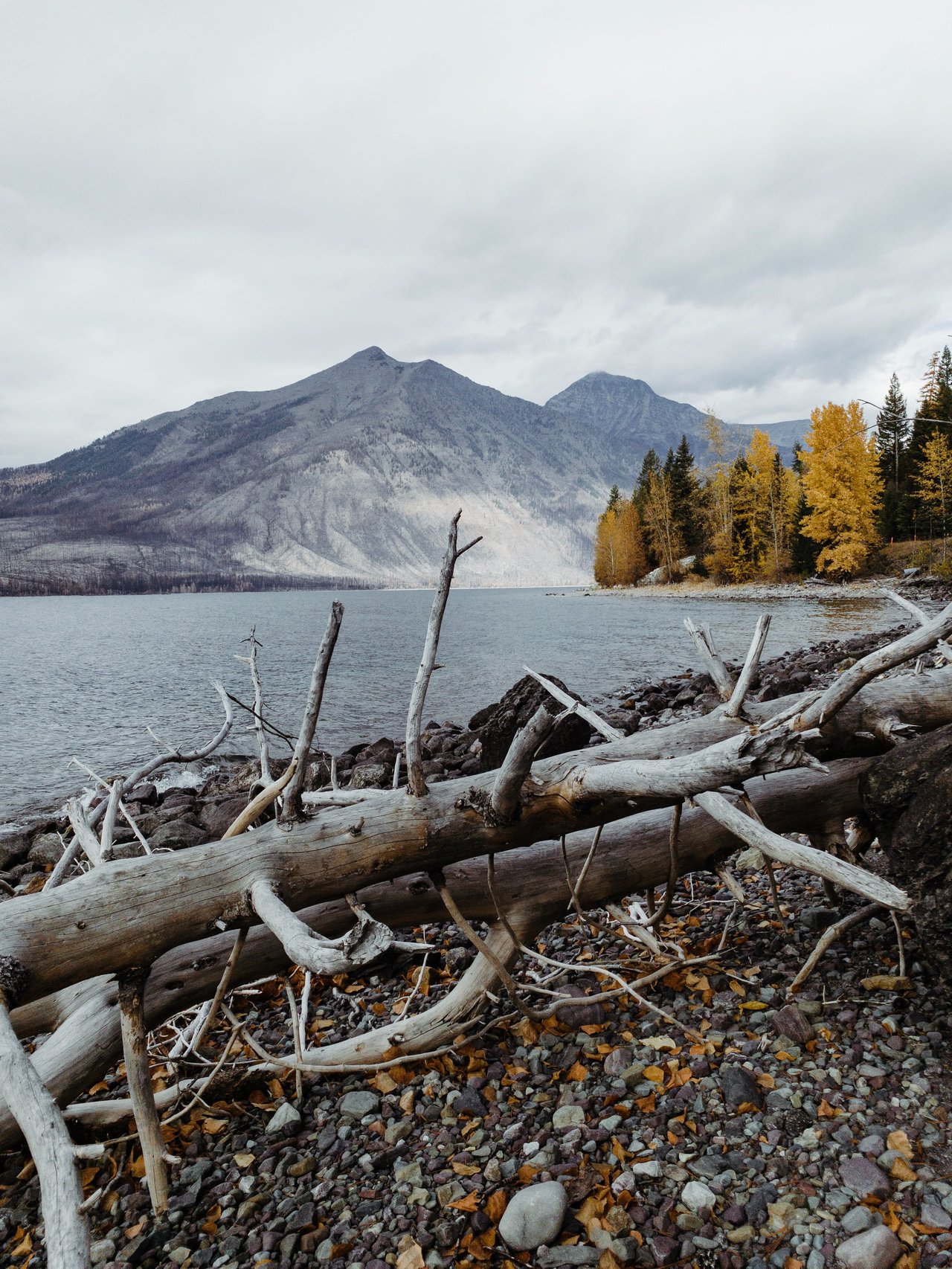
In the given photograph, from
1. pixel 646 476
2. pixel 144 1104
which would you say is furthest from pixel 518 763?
pixel 646 476

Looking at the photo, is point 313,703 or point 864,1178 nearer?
point 864,1178

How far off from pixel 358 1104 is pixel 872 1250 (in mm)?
2435

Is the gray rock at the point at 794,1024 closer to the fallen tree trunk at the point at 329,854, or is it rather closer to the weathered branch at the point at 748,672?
the fallen tree trunk at the point at 329,854

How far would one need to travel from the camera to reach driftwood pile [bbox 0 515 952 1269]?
9.97 feet

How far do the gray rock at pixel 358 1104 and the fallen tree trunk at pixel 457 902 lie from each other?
0.18 metres

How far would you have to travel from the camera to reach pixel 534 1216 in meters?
2.75

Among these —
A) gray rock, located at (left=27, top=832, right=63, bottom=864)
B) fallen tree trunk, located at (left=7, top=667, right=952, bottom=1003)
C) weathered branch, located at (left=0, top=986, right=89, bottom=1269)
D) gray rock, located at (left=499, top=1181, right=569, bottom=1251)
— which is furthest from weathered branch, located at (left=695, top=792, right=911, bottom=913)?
gray rock, located at (left=27, top=832, right=63, bottom=864)

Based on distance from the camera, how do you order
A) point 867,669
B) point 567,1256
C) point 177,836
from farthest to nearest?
point 177,836
point 867,669
point 567,1256

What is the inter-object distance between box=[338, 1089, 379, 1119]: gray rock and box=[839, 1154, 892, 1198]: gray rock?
7.41ft

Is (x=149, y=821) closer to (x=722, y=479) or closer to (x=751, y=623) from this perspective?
(x=751, y=623)

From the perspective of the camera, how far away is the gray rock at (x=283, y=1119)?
3.61 m

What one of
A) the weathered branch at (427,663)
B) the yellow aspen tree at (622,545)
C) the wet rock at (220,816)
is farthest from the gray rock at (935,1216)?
the yellow aspen tree at (622,545)

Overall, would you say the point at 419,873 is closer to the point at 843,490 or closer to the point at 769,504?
the point at 843,490

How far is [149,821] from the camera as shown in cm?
1136
